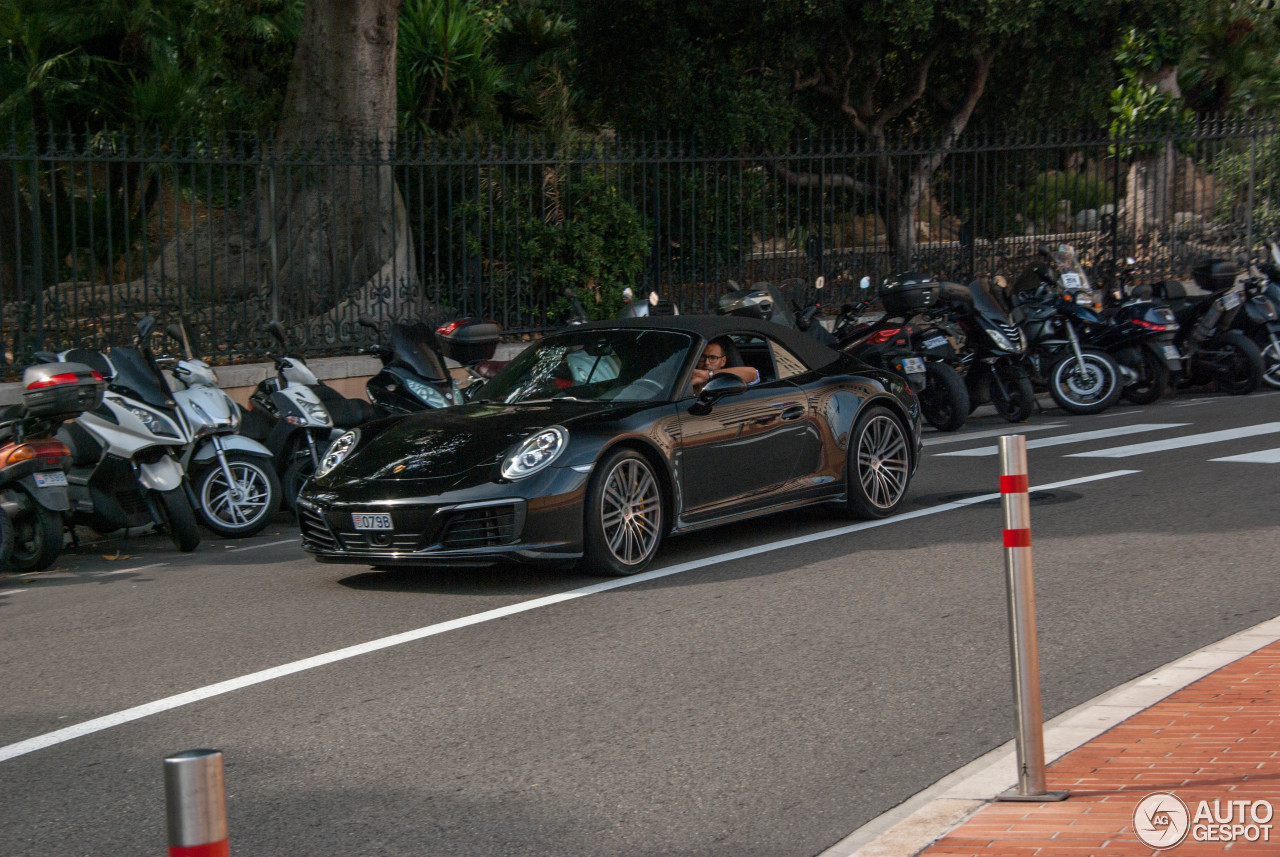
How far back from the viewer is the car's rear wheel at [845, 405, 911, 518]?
367 inches

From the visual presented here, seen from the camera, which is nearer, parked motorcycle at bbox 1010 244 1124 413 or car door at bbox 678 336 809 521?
car door at bbox 678 336 809 521

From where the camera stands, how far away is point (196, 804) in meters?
1.98

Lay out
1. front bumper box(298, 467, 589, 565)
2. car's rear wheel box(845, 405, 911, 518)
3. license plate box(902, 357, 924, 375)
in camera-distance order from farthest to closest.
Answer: license plate box(902, 357, 924, 375)
car's rear wheel box(845, 405, 911, 518)
front bumper box(298, 467, 589, 565)

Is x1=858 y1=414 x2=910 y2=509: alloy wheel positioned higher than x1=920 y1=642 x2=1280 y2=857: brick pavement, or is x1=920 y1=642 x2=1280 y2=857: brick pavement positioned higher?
x1=858 y1=414 x2=910 y2=509: alloy wheel

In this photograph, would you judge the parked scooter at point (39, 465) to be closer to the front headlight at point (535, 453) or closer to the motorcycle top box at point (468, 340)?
the front headlight at point (535, 453)

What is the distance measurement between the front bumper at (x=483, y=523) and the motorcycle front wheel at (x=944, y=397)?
7.47 meters

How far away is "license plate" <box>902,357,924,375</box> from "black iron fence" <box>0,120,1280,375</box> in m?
4.03

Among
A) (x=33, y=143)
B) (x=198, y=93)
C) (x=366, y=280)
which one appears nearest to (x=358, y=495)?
(x=33, y=143)

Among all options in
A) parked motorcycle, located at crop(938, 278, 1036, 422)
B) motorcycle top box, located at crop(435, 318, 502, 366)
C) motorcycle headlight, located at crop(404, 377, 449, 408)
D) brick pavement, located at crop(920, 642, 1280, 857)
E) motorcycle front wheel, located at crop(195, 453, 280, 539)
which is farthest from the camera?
parked motorcycle, located at crop(938, 278, 1036, 422)

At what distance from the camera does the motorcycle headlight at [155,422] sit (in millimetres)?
9781

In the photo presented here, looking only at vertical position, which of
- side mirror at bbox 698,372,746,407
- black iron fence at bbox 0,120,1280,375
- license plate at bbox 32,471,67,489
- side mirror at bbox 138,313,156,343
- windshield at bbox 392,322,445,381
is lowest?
license plate at bbox 32,471,67,489

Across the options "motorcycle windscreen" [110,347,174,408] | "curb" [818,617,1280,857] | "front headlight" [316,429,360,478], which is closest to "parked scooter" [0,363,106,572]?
"motorcycle windscreen" [110,347,174,408]

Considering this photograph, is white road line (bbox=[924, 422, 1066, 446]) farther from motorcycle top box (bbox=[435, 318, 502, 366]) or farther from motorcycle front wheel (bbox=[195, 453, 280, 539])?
motorcycle front wheel (bbox=[195, 453, 280, 539])

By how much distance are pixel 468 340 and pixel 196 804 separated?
9.79m
